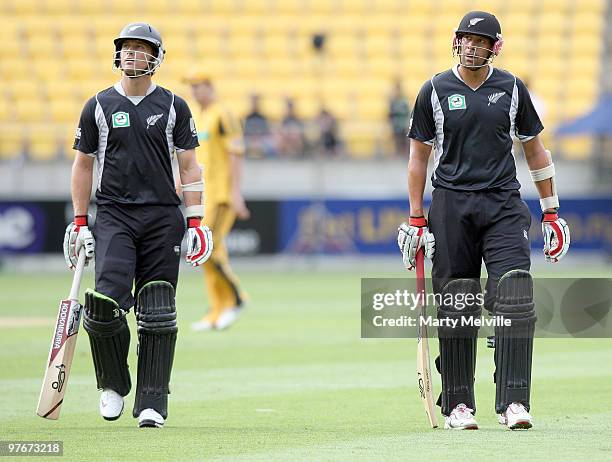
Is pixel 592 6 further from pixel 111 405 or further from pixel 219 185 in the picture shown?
pixel 111 405

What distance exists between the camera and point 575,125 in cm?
2262

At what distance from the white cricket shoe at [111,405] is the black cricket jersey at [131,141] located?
105 cm

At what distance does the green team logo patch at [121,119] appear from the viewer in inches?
291

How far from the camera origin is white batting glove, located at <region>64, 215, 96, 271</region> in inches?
295

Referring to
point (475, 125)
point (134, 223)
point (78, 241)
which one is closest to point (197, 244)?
point (134, 223)

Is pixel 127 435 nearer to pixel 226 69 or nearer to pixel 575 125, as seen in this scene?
pixel 575 125

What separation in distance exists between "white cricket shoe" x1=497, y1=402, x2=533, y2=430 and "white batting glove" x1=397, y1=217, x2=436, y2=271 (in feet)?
3.06

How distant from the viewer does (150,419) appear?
7254 mm

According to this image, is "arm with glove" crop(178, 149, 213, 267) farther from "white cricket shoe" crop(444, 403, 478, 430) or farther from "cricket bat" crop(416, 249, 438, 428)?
"white cricket shoe" crop(444, 403, 478, 430)

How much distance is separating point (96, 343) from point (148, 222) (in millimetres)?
711

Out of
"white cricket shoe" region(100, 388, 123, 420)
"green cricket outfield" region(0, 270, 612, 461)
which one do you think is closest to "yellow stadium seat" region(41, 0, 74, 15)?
"green cricket outfield" region(0, 270, 612, 461)

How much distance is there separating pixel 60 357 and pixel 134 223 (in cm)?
82

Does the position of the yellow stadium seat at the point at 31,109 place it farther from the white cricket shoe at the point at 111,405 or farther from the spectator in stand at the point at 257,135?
the white cricket shoe at the point at 111,405

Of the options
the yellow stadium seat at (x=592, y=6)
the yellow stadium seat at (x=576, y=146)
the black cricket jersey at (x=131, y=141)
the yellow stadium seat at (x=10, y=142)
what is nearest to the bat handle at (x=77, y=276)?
the black cricket jersey at (x=131, y=141)
